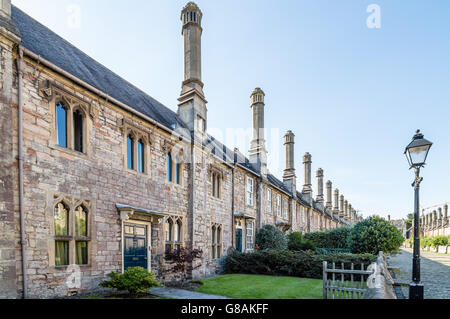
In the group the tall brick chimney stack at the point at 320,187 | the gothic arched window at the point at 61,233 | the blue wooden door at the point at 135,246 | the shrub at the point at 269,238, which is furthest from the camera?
the tall brick chimney stack at the point at 320,187

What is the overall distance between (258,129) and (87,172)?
15.8 metres

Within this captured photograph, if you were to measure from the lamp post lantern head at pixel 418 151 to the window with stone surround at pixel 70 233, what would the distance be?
363 inches

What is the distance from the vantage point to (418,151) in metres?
7.05

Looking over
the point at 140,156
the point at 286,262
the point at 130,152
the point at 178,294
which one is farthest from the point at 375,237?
the point at 130,152

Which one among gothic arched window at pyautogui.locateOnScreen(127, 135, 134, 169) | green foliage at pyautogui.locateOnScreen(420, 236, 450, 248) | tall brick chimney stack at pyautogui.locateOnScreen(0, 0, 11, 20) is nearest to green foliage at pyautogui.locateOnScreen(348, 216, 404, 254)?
gothic arched window at pyautogui.locateOnScreen(127, 135, 134, 169)

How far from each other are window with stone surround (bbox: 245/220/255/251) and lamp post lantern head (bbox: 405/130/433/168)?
43.5 feet

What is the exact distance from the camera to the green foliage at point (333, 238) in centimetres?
2496

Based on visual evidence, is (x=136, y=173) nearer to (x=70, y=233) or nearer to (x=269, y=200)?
(x=70, y=233)

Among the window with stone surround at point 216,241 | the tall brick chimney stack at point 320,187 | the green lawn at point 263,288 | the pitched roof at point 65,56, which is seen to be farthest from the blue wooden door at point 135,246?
the tall brick chimney stack at point 320,187

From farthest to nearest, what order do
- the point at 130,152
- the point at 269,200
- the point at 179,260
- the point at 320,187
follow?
the point at 320,187
the point at 269,200
the point at 179,260
the point at 130,152

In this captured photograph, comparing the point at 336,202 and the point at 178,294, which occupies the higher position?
the point at 178,294

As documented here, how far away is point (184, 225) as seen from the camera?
13.2 m

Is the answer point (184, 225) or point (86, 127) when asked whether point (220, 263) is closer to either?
point (184, 225)

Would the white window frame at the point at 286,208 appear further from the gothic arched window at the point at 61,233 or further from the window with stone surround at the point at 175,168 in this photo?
the gothic arched window at the point at 61,233
